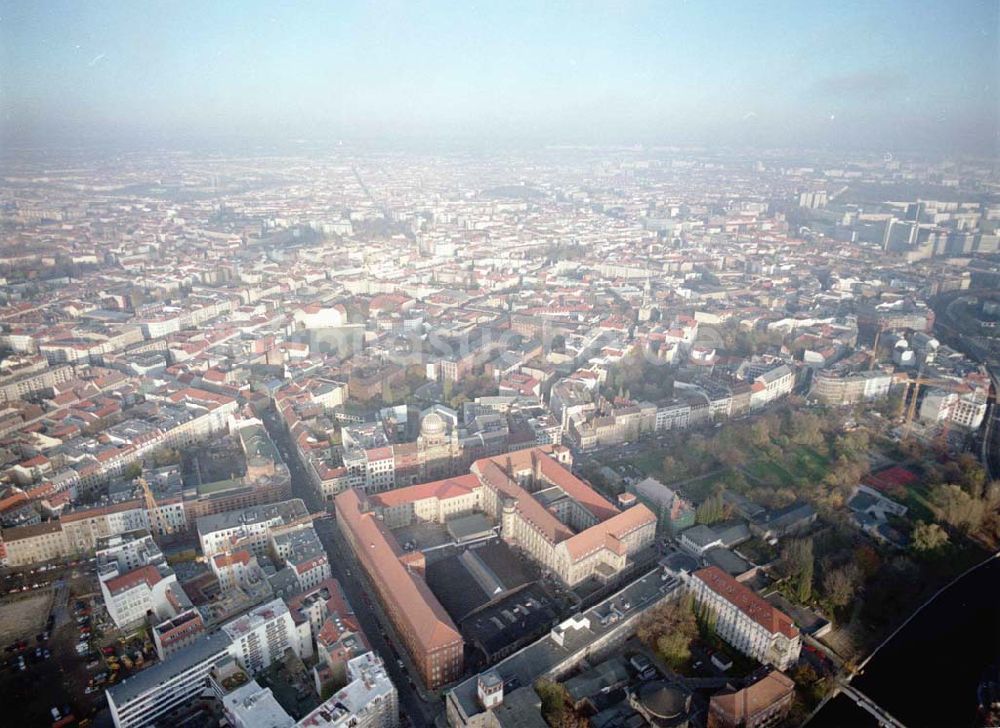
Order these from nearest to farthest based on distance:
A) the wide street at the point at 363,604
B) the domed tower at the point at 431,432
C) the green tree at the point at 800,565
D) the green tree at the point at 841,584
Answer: the wide street at the point at 363,604
the green tree at the point at 841,584
the green tree at the point at 800,565
the domed tower at the point at 431,432

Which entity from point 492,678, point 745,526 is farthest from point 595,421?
point 492,678

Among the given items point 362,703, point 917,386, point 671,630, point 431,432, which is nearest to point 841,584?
point 671,630

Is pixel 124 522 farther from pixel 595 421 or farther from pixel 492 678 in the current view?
pixel 595 421

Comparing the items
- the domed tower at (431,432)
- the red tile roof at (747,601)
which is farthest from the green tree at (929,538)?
the domed tower at (431,432)

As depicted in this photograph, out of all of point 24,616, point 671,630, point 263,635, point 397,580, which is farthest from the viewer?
point 24,616

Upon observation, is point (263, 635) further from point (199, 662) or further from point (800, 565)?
point (800, 565)

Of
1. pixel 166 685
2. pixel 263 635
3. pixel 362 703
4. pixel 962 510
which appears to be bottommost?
pixel 962 510

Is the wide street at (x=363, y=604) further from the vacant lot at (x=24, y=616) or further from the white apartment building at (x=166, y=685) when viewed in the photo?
the vacant lot at (x=24, y=616)
